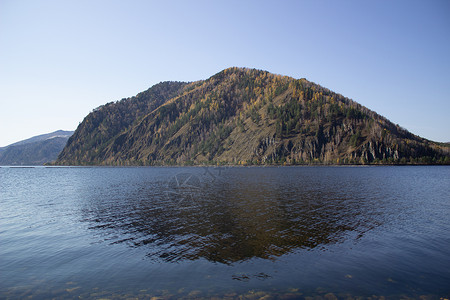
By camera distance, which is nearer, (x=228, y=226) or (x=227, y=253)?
(x=227, y=253)

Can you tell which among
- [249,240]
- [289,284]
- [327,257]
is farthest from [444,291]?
[249,240]

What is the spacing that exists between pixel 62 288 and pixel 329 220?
28784 millimetres

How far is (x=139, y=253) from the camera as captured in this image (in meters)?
22.6

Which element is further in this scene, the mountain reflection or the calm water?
the mountain reflection

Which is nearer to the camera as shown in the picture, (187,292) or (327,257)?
(187,292)

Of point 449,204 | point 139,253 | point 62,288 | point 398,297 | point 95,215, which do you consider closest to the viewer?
point 398,297

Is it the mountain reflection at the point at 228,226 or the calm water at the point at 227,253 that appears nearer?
the calm water at the point at 227,253

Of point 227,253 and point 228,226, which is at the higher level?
point 228,226

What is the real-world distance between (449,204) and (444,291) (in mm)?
38973

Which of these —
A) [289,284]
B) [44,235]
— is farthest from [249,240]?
[44,235]

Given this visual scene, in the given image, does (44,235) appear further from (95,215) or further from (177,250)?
(177,250)

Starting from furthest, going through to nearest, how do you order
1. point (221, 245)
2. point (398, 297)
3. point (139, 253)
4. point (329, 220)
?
point (329, 220), point (221, 245), point (139, 253), point (398, 297)

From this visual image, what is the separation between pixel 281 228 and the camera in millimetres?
29812

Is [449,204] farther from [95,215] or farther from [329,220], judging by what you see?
[95,215]
